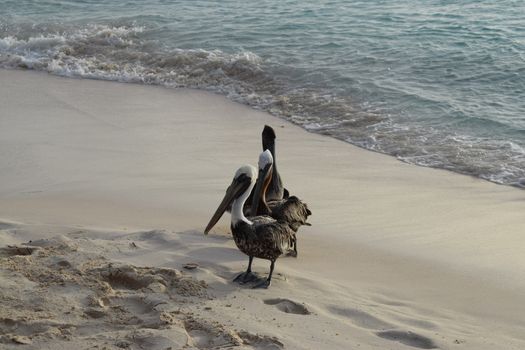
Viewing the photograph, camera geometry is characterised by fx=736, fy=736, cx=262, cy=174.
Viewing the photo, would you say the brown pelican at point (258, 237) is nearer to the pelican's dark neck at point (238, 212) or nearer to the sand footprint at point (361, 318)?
the pelican's dark neck at point (238, 212)

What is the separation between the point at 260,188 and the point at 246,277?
1.00 m

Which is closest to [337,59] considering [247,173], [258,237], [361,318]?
[247,173]

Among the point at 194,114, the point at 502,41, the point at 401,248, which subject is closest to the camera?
the point at 401,248

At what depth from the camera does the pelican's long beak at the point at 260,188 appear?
614 cm

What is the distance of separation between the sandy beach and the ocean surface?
89 cm

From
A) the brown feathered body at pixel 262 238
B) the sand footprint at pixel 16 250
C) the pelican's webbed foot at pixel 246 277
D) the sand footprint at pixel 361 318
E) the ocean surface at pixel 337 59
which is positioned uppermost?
the ocean surface at pixel 337 59

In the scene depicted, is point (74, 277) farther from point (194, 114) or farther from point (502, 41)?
point (502, 41)

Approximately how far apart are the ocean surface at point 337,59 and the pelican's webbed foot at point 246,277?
416cm

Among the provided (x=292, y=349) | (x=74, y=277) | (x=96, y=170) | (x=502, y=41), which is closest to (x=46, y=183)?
(x=96, y=170)

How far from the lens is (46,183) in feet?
25.2

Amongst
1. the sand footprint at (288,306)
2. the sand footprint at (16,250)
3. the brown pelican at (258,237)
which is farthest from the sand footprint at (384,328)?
the sand footprint at (16,250)

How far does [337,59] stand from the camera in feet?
44.5

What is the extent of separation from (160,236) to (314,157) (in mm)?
3440

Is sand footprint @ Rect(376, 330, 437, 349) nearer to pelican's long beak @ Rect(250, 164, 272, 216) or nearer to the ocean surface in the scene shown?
pelican's long beak @ Rect(250, 164, 272, 216)
